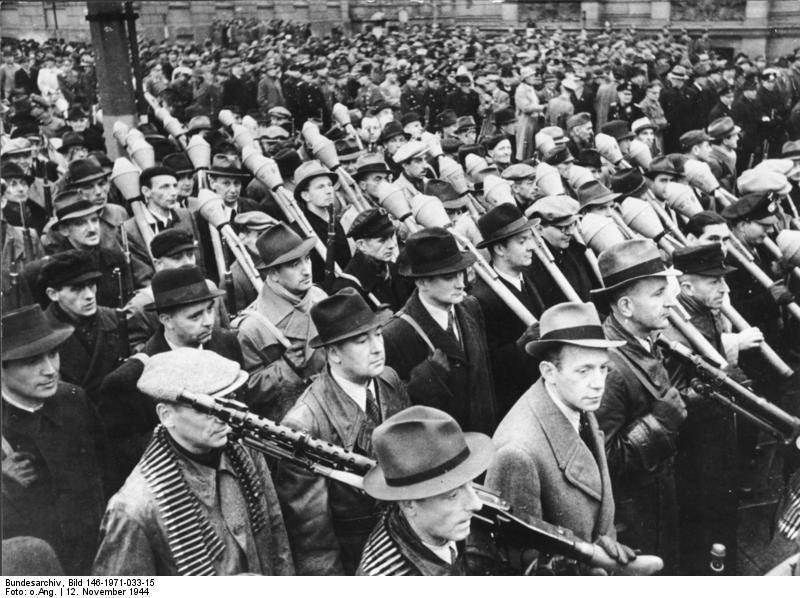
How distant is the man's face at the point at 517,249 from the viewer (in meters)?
5.55

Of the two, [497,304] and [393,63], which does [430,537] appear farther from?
[393,63]

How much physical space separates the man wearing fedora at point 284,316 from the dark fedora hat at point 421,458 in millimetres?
1583

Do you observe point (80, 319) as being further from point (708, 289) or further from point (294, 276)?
point (708, 289)

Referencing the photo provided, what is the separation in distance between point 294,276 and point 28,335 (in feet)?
5.51

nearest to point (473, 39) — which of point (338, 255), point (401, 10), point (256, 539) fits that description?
point (401, 10)

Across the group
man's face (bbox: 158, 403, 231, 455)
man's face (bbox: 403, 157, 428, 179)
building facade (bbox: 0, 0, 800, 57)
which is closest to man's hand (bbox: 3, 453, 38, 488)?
man's face (bbox: 158, 403, 231, 455)

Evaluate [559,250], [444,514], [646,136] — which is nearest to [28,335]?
[444,514]

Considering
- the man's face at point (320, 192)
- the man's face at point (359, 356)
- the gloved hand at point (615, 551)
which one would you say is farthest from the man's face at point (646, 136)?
the gloved hand at point (615, 551)

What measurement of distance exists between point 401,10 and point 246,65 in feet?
61.0

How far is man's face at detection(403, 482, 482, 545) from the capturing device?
305 centimetres

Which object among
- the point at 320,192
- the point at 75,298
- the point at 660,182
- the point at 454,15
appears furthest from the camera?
the point at 454,15

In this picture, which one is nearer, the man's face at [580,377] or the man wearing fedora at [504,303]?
the man's face at [580,377]

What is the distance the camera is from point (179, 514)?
3.21 metres

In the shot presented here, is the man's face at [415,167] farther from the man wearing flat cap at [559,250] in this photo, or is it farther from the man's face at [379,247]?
the man's face at [379,247]
